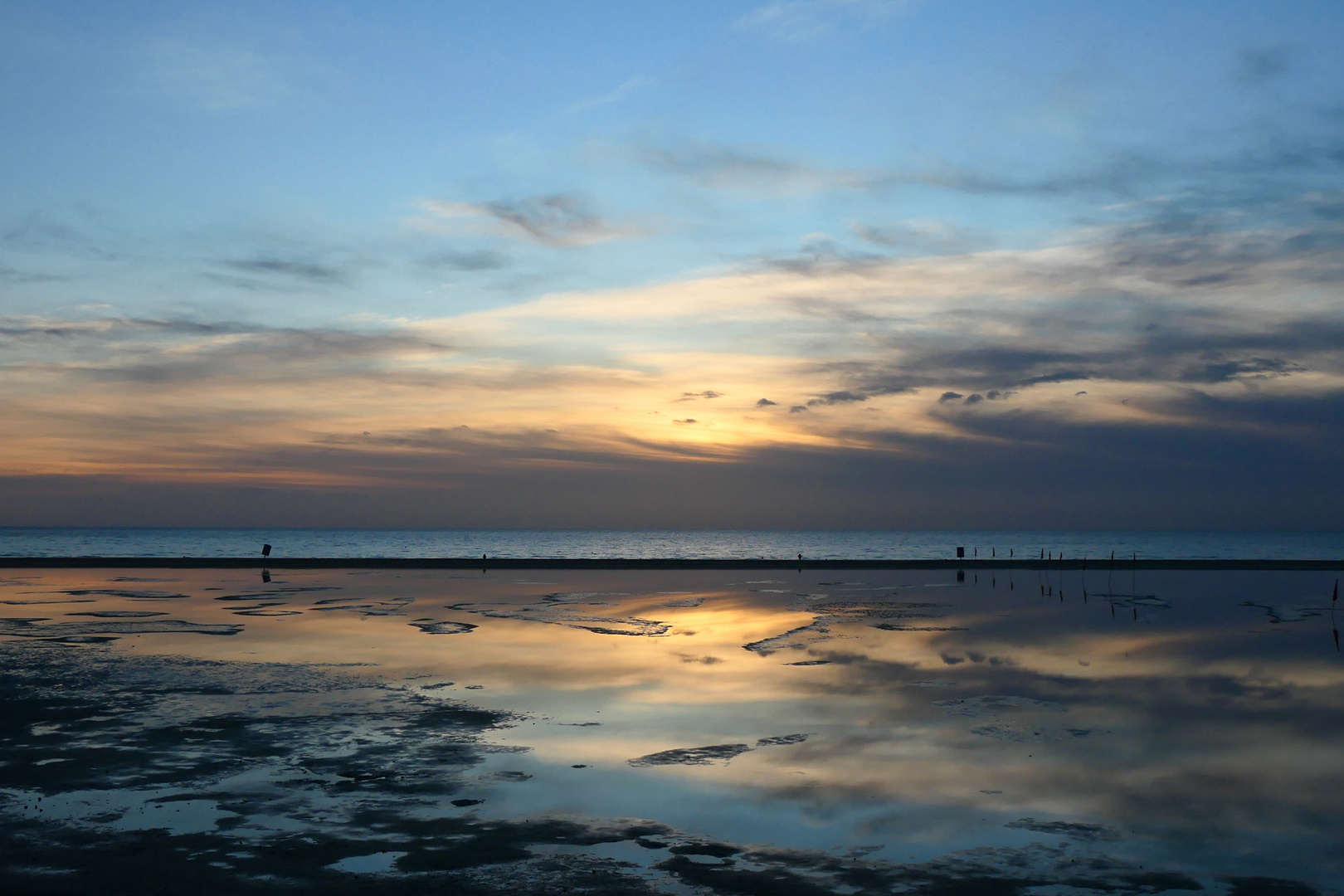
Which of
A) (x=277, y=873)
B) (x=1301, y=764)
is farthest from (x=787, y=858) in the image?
(x=1301, y=764)

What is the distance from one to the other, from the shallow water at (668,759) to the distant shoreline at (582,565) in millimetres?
43948

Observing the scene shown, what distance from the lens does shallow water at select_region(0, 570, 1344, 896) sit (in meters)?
10.9

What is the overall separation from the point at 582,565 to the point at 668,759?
2612 inches

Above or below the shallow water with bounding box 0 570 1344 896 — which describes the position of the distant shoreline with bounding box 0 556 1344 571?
below

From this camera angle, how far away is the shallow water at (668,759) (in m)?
10.9

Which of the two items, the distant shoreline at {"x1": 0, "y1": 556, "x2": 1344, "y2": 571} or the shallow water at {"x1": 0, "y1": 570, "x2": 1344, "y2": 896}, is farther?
the distant shoreline at {"x1": 0, "y1": 556, "x2": 1344, "y2": 571}

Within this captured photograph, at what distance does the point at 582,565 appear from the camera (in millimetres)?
81625

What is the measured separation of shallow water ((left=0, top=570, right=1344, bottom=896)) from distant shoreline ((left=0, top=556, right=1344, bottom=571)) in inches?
1730

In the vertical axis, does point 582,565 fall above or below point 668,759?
below

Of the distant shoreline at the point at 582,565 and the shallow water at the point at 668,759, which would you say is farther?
the distant shoreline at the point at 582,565

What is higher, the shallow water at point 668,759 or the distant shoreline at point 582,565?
the shallow water at point 668,759

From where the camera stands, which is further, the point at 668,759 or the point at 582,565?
the point at 582,565

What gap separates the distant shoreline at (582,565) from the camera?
7662 centimetres

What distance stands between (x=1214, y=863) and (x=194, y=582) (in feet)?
200
